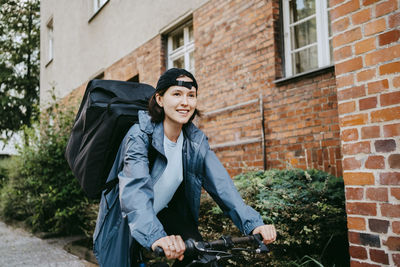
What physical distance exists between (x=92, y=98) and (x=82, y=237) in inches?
195

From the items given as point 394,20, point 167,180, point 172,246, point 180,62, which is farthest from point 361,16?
point 180,62

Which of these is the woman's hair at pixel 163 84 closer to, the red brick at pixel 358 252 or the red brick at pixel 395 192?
the red brick at pixel 395 192

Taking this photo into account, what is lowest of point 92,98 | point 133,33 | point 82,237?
point 82,237

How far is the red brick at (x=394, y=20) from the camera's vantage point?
93.4 inches

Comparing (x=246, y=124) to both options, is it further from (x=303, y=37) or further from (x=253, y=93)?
(x=303, y=37)

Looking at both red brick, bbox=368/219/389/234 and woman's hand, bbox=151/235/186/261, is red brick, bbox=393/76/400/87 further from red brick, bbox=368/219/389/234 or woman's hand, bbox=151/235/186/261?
woman's hand, bbox=151/235/186/261

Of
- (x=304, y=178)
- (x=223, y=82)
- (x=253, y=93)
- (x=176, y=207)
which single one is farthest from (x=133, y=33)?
(x=176, y=207)

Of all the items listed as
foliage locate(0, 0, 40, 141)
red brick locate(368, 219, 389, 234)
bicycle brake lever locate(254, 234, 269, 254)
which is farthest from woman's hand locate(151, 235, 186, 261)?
foliage locate(0, 0, 40, 141)

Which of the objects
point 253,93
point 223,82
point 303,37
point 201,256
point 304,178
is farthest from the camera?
point 223,82

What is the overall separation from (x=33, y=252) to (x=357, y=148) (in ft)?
17.0

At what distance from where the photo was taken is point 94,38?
37.1ft

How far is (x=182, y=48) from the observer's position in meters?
7.94

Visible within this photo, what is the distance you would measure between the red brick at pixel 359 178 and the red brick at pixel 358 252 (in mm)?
433

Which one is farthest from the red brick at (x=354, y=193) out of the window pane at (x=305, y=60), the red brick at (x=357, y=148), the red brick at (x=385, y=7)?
the window pane at (x=305, y=60)
